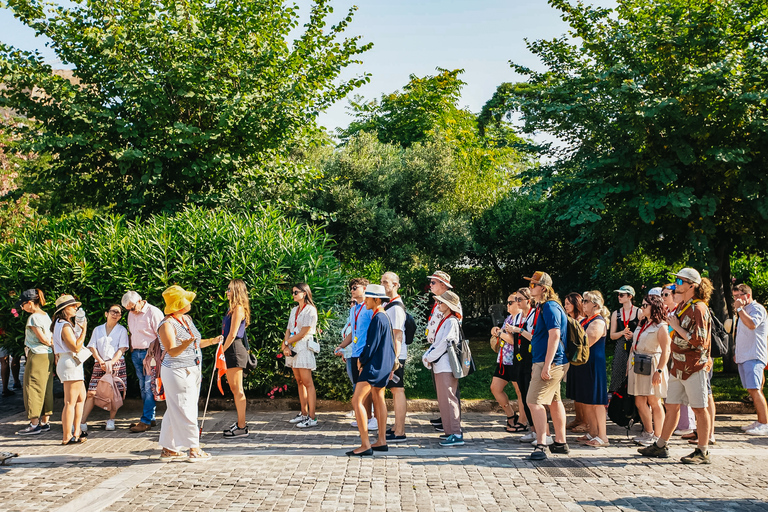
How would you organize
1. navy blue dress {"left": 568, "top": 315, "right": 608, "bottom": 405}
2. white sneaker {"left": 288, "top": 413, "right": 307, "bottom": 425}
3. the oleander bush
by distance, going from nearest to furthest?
navy blue dress {"left": 568, "top": 315, "right": 608, "bottom": 405}
white sneaker {"left": 288, "top": 413, "right": 307, "bottom": 425}
the oleander bush

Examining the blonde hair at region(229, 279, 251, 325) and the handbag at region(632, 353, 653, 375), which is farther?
the blonde hair at region(229, 279, 251, 325)

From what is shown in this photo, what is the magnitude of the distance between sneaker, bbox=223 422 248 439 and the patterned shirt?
526 cm

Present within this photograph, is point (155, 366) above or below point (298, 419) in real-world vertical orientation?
above

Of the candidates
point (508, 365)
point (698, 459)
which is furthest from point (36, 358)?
point (698, 459)

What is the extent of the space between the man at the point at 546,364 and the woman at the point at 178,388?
148 inches

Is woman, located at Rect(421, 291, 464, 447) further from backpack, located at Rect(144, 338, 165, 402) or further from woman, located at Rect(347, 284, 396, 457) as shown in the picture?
backpack, located at Rect(144, 338, 165, 402)

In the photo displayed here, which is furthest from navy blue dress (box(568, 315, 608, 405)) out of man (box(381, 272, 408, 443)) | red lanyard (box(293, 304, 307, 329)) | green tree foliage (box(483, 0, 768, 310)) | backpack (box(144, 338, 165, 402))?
backpack (box(144, 338, 165, 402))

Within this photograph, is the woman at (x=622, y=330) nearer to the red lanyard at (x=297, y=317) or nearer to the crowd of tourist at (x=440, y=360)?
the crowd of tourist at (x=440, y=360)

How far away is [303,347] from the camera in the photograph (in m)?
8.50

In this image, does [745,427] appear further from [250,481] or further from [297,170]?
[297,170]

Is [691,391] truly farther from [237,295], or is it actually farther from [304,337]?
[237,295]

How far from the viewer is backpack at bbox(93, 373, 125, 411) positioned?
8141 millimetres

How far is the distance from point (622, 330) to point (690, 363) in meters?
1.80

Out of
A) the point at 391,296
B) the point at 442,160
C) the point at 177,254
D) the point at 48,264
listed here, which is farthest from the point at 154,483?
the point at 442,160
